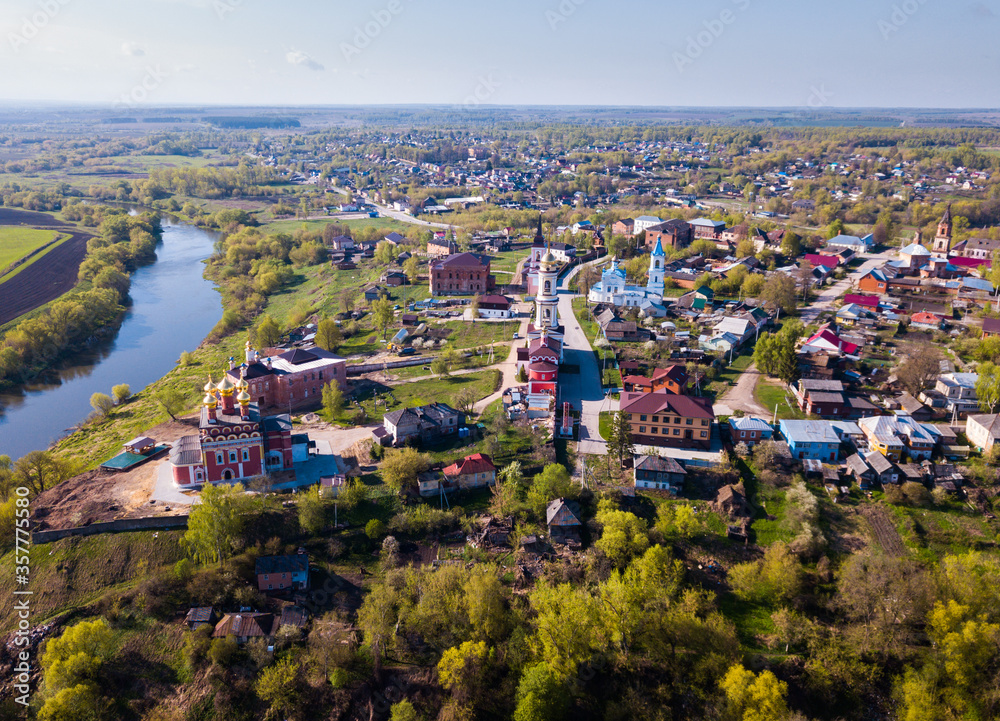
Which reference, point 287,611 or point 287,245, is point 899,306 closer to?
point 287,611

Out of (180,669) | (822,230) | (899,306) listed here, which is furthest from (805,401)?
(822,230)

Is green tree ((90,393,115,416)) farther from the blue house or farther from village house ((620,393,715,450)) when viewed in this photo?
the blue house

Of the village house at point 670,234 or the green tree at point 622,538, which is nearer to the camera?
the green tree at point 622,538

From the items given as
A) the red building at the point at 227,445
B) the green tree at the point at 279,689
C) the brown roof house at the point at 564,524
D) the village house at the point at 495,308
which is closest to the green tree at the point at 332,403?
the red building at the point at 227,445

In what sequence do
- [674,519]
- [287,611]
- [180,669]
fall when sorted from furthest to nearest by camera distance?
[674,519] < [287,611] < [180,669]
